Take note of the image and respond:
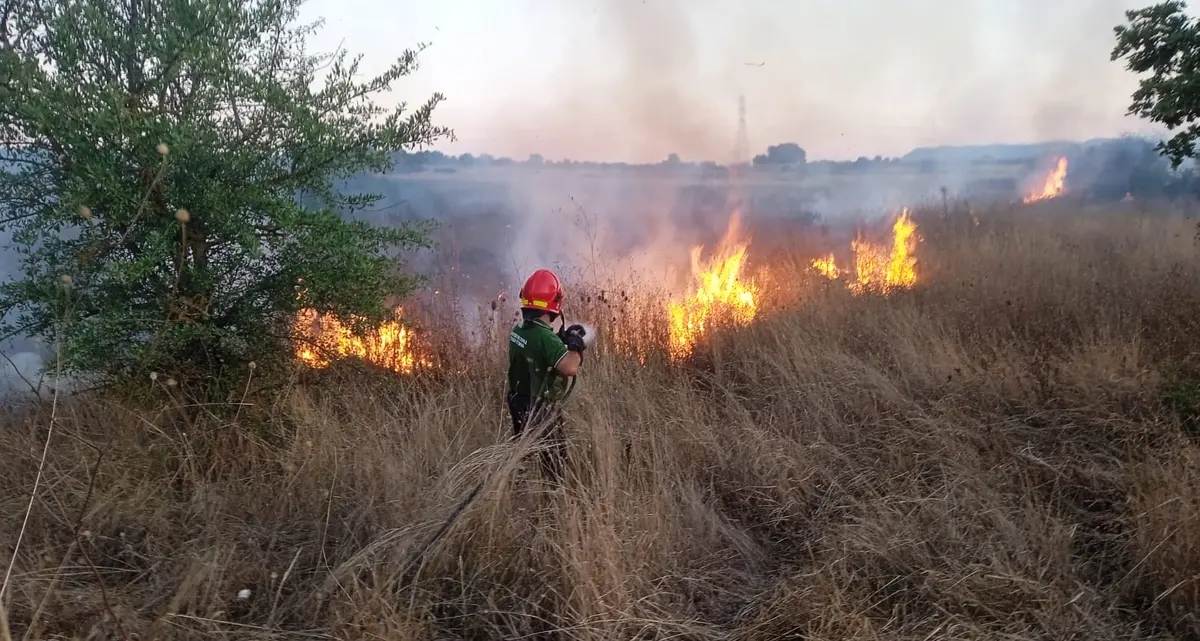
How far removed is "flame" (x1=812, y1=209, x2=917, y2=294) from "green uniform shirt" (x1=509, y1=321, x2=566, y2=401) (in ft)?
16.4

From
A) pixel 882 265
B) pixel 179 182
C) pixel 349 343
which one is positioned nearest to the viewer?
pixel 179 182

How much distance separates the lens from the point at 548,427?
352cm

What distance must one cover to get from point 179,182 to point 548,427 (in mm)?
2596

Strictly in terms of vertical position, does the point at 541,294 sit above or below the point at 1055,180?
below

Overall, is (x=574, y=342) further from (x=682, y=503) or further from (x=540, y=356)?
(x=682, y=503)

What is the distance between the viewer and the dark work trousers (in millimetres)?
3357

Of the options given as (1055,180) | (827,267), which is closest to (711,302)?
(827,267)

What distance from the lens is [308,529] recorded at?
10.8 ft

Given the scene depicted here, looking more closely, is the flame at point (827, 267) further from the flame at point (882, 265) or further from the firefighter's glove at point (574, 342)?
the firefighter's glove at point (574, 342)

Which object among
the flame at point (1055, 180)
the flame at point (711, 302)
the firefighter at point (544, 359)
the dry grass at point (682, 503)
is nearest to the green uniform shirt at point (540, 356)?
the firefighter at point (544, 359)

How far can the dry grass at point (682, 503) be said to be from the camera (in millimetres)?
2635

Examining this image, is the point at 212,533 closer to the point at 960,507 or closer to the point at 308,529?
the point at 308,529

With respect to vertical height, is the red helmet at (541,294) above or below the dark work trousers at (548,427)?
above

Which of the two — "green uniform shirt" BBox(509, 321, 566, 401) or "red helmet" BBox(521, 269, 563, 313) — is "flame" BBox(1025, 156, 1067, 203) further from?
"green uniform shirt" BBox(509, 321, 566, 401)
